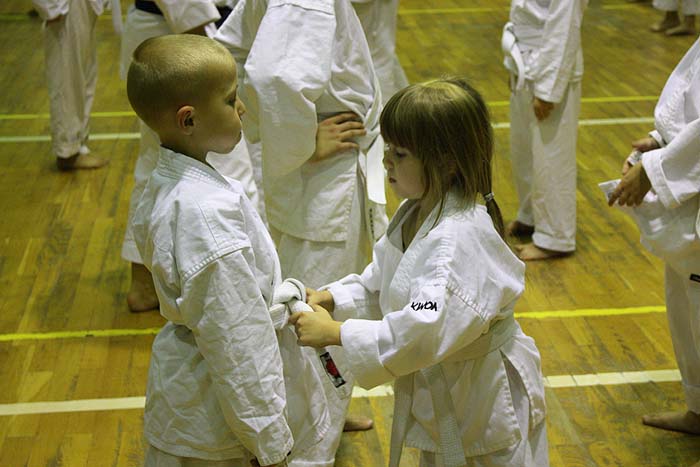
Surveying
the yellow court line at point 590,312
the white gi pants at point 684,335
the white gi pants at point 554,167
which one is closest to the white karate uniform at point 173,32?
the yellow court line at point 590,312

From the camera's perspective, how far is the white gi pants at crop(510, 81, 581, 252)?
15.0 feet

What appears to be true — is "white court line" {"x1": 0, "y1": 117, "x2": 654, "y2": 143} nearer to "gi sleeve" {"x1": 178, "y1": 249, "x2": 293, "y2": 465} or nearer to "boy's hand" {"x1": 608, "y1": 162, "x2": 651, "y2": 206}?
"boy's hand" {"x1": 608, "y1": 162, "x2": 651, "y2": 206}

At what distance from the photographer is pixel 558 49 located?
4363 mm

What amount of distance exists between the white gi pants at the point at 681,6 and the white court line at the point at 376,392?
5.49 metres

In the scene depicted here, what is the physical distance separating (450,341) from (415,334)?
0.28 ft

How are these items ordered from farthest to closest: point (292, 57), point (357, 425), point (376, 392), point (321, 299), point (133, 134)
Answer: point (133, 134) < point (376, 392) < point (357, 425) < point (292, 57) < point (321, 299)

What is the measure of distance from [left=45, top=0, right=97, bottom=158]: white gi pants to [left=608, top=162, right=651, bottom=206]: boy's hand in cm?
371

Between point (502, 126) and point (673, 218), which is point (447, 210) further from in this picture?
point (502, 126)

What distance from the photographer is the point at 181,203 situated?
1988mm

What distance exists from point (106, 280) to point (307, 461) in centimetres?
184

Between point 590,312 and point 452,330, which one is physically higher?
point 452,330

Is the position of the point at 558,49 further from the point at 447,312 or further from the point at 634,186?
the point at 447,312

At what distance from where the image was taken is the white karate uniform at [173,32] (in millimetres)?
3701

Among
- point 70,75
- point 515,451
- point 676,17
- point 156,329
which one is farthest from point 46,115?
point 676,17
